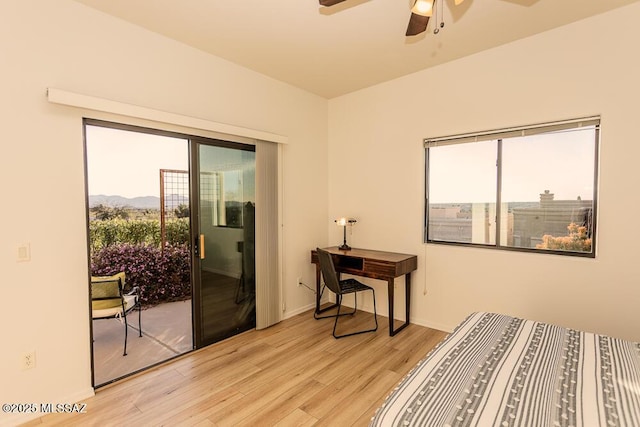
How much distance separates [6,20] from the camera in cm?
196

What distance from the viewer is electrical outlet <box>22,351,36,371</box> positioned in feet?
6.68

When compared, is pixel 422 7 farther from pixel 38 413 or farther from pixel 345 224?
pixel 38 413

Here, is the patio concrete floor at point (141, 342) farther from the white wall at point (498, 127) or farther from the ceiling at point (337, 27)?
the ceiling at point (337, 27)

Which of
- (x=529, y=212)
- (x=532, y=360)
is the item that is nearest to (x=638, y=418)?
(x=532, y=360)

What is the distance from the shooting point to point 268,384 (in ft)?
7.95

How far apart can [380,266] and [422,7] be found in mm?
2326

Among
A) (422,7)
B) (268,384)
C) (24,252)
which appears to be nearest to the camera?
(422,7)

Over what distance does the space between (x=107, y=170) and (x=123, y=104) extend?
1.54 meters

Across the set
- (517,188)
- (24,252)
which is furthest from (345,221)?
(24,252)

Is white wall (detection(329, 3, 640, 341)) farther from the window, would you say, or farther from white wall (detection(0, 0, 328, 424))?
white wall (detection(0, 0, 328, 424))

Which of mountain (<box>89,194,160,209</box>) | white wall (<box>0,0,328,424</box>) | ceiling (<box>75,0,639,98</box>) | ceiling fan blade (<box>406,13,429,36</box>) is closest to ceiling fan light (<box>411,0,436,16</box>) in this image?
ceiling fan blade (<box>406,13,429,36</box>)

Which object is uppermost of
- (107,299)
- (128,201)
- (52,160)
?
(52,160)

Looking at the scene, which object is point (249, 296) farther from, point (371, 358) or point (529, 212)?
point (529, 212)

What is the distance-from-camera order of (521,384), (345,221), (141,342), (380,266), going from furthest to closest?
(345,221) → (380,266) → (141,342) → (521,384)
